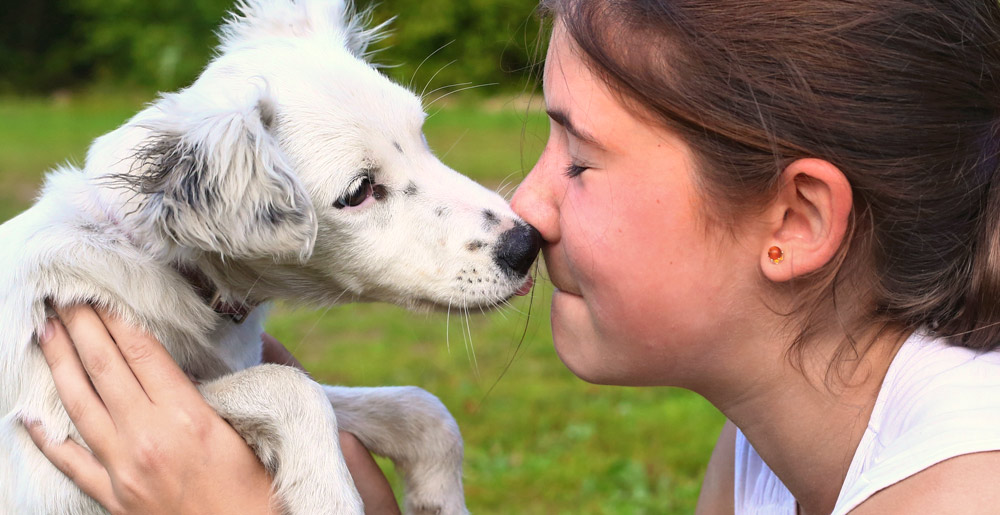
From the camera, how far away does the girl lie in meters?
1.83

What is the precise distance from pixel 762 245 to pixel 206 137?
1.23m

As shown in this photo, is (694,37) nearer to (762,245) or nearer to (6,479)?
(762,245)

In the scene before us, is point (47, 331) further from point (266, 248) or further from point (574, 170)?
point (574, 170)

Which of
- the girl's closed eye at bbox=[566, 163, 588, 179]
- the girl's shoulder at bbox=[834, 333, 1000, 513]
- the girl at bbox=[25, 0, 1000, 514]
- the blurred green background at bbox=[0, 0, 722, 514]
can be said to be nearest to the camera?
the girl's shoulder at bbox=[834, 333, 1000, 513]

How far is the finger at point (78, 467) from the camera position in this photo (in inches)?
86.6

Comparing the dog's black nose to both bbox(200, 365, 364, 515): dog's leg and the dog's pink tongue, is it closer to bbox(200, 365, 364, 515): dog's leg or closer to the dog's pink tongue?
the dog's pink tongue

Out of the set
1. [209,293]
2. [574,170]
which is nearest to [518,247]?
[574,170]

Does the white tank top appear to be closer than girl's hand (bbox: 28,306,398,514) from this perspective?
Yes

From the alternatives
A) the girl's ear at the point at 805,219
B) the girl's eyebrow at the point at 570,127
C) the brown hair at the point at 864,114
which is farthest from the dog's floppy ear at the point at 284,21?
the girl's ear at the point at 805,219

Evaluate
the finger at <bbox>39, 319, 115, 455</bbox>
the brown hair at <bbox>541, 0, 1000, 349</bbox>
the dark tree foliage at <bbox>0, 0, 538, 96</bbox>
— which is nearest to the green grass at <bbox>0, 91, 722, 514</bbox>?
the finger at <bbox>39, 319, 115, 455</bbox>

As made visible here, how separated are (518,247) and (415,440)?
26.8 inches

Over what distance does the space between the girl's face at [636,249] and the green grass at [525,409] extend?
1.68ft

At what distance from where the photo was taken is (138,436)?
2197 millimetres

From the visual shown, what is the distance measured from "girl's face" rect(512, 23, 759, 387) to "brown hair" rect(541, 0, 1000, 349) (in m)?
0.06
